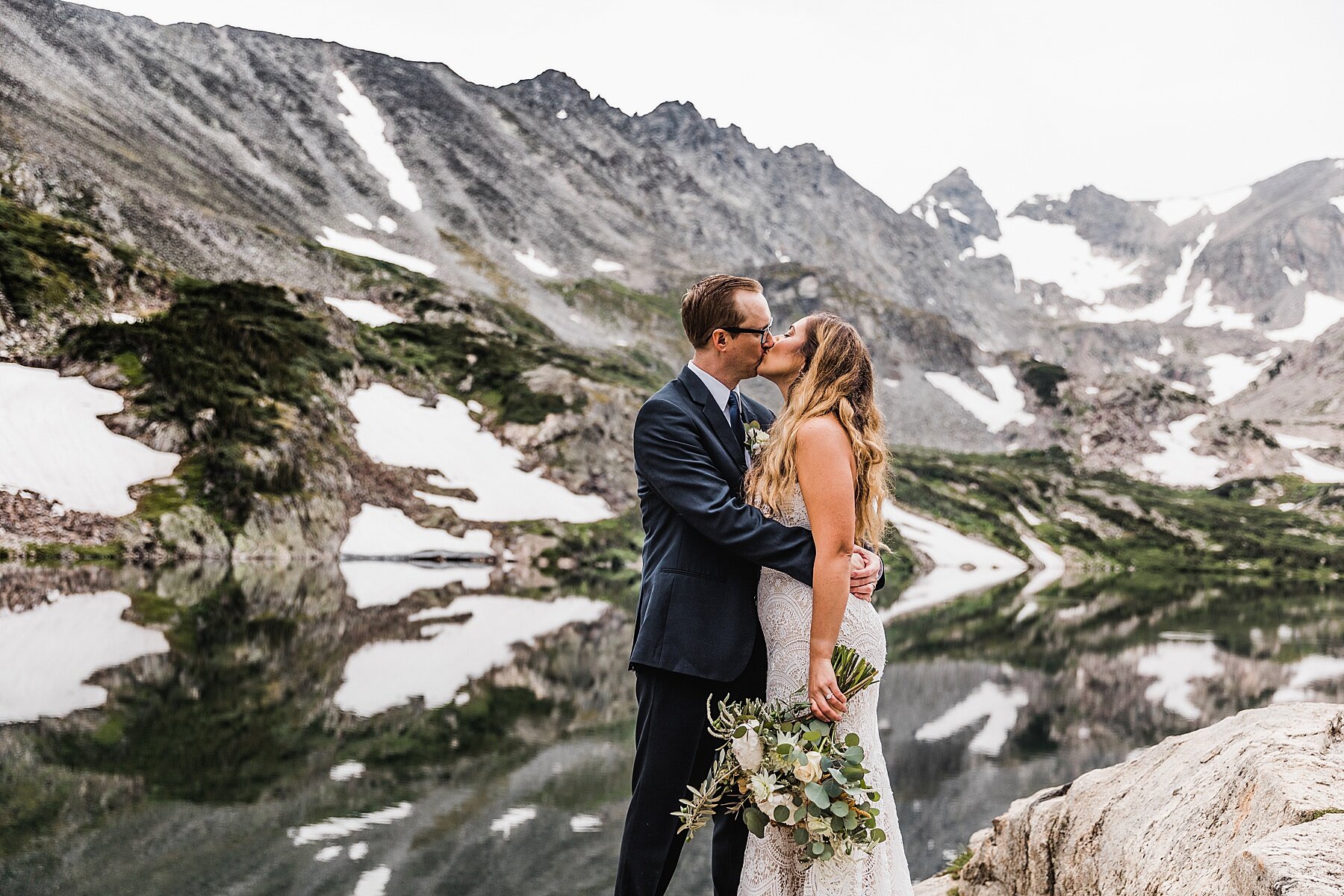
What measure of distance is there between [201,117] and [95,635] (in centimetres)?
16255

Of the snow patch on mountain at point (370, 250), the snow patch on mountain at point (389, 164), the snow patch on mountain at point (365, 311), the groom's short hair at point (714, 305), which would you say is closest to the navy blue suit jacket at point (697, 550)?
the groom's short hair at point (714, 305)

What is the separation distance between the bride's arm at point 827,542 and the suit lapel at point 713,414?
59 centimetres

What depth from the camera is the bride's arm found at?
476 centimetres

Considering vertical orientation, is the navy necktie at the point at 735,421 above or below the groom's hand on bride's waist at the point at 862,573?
above

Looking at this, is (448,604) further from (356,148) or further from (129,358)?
(356,148)

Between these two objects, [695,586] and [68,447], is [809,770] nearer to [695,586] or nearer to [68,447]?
[695,586]

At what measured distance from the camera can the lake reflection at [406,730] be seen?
38.1 ft

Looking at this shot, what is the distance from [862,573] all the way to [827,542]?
32cm

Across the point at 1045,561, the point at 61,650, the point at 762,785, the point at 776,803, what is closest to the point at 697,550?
the point at 762,785

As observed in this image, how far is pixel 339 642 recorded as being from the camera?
1094 inches

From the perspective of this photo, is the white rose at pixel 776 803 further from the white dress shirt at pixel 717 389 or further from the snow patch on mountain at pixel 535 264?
the snow patch on mountain at pixel 535 264

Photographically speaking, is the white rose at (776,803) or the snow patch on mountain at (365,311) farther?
the snow patch on mountain at (365,311)

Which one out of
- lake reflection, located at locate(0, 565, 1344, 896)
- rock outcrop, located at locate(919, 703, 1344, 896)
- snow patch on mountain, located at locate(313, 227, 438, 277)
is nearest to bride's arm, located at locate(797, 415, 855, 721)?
rock outcrop, located at locate(919, 703, 1344, 896)

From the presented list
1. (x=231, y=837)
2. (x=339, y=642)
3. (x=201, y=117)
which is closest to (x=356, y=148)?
(x=201, y=117)
